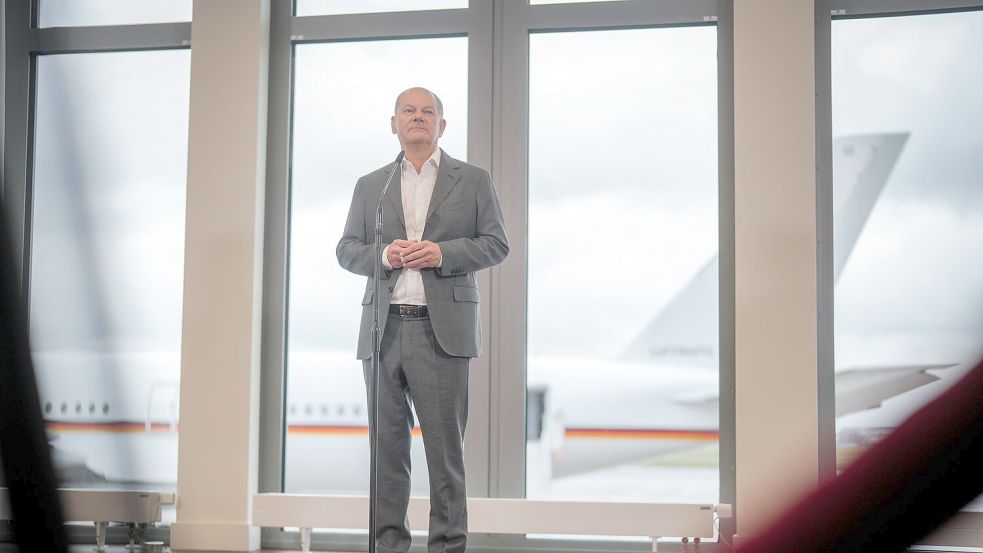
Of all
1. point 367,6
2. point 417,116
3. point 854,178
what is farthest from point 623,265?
point 367,6

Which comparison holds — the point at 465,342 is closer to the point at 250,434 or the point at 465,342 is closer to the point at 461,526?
the point at 461,526

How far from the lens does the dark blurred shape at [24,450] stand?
266 mm

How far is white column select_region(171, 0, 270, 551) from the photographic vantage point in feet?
13.0

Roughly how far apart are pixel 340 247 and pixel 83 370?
2.77m

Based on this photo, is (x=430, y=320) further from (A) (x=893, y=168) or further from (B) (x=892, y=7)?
(B) (x=892, y=7)

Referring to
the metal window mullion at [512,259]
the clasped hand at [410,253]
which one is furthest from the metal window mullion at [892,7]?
the clasped hand at [410,253]

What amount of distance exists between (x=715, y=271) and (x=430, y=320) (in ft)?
5.25

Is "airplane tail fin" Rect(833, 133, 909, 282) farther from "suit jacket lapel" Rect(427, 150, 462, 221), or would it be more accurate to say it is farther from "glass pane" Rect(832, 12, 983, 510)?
"suit jacket lapel" Rect(427, 150, 462, 221)

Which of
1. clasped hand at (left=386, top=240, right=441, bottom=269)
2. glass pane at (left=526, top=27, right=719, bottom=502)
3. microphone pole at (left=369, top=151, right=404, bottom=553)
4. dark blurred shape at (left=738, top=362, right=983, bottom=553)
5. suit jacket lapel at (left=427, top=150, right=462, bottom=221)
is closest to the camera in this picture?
dark blurred shape at (left=738, top=362, right=983, bottom=553)

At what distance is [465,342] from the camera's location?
9.48ft

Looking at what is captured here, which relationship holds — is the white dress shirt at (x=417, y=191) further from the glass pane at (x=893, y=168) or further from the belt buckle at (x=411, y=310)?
the glass pane at (x=893, y=168)

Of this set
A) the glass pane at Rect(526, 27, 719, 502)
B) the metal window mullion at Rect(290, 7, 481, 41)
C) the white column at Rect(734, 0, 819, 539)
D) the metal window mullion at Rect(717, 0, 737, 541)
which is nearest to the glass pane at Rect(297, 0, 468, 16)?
the metal window mullion at Rect(290, 7, 481, 41)

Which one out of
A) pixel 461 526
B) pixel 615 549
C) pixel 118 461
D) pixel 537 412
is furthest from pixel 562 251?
pixel 118 461

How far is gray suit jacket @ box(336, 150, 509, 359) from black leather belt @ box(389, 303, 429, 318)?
0.19ft
